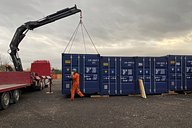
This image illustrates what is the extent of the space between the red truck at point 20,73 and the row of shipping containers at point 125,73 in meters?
2.60

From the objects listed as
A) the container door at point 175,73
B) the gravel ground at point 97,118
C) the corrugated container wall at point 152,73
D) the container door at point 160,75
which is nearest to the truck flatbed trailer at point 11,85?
the gravel ground at point 97,118

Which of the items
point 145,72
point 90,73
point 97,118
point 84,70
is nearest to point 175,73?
point 145,72

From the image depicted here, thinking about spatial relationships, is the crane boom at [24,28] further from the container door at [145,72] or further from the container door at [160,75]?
the container door at [160,75]

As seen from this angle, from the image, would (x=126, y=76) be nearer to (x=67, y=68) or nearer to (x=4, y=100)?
(x=67, y=68)

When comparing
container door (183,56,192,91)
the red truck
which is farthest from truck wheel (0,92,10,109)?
container door (183,56,192,91)

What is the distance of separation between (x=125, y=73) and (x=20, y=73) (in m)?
6.37

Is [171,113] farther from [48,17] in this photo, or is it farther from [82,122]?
[48,17]

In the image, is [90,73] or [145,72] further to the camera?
[145,72]

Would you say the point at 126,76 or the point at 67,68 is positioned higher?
the point at 67,68

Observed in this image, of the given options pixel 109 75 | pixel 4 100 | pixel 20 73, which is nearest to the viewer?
pixel 4 100

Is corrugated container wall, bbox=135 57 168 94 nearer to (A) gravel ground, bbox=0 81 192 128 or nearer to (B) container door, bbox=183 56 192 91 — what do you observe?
(B) container door, bbox=183 56 192 91

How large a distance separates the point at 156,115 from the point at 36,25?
36.1ft

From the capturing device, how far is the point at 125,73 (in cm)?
1517

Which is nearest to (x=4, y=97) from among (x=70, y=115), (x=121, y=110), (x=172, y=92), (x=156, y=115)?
(x=70, y=115)
